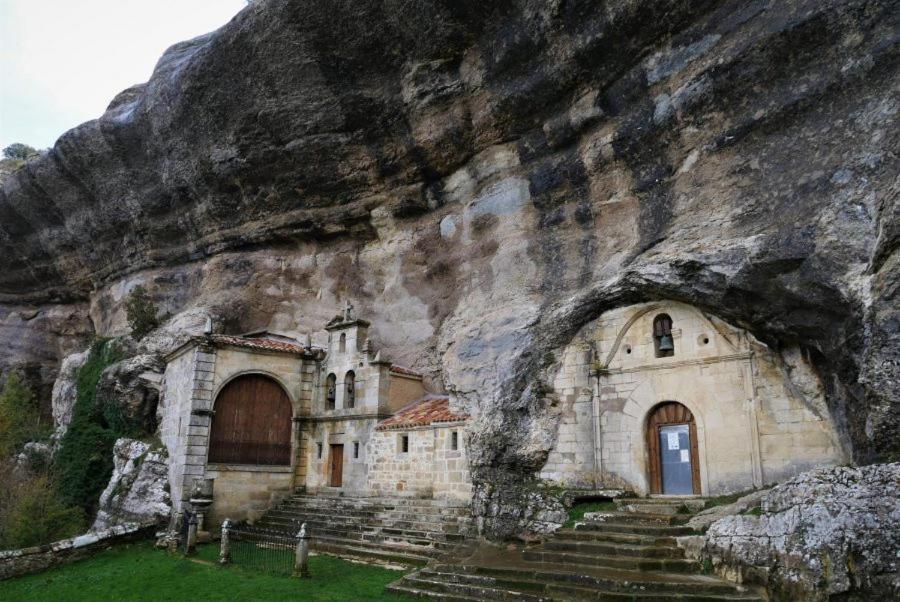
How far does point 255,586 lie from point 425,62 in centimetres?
→ 1405

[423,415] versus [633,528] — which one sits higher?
[423,415]

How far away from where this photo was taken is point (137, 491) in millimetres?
19297

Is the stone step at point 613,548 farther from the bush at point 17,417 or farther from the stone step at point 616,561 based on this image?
the bush at point 17,417

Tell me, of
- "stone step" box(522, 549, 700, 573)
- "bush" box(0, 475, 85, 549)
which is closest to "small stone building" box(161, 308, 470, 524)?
"bush" box(0, 475, 85, 549)

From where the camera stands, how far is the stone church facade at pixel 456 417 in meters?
12.8

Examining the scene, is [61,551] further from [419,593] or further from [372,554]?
[419,593]

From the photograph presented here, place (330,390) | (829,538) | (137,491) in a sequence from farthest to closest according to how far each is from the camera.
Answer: (330,390)
(137,491)
(829,538)

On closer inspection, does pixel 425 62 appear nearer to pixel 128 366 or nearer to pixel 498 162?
pixel 498 162

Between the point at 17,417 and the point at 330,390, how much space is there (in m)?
15.3

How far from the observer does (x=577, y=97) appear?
654 inches

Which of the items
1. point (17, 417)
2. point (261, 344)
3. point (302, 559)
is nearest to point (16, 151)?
point (17, 417)

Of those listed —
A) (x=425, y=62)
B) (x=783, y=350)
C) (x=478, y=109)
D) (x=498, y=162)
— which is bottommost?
(x=783, y=350)

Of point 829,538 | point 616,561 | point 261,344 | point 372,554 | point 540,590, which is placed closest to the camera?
point 829,538

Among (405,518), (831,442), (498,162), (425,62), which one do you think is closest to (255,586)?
(405,518)
